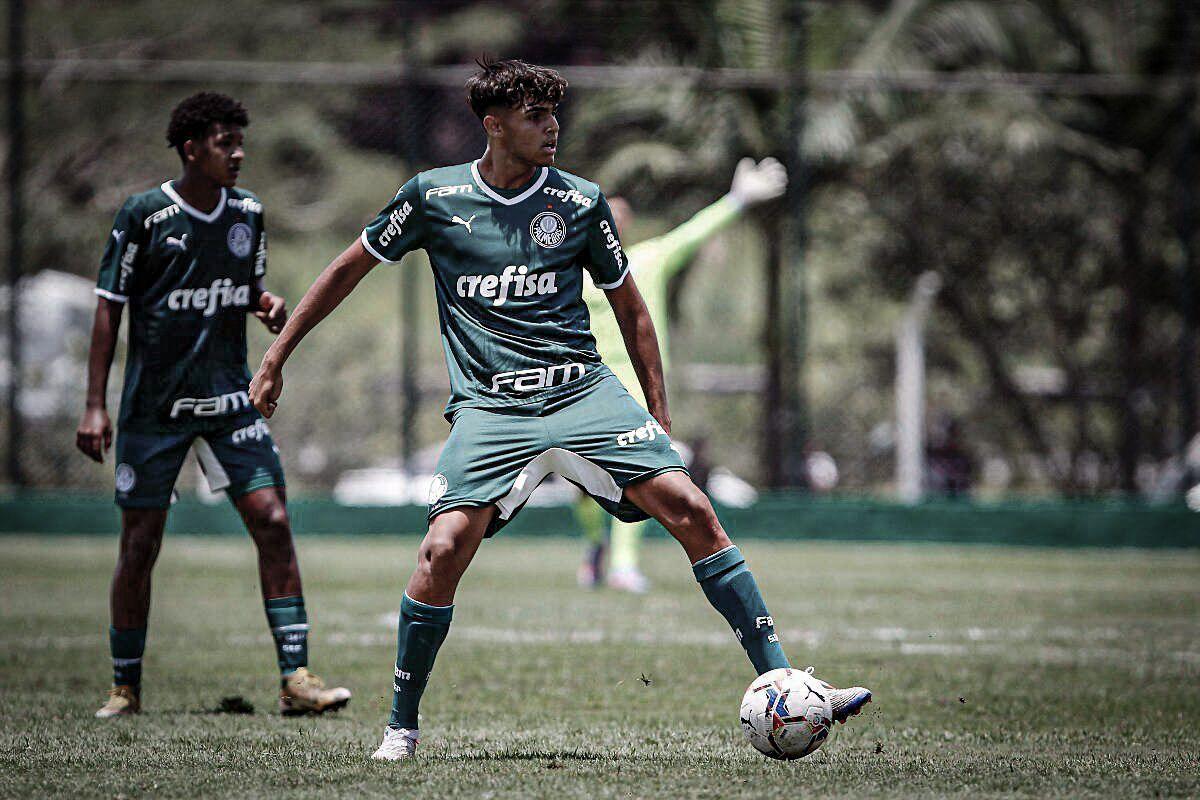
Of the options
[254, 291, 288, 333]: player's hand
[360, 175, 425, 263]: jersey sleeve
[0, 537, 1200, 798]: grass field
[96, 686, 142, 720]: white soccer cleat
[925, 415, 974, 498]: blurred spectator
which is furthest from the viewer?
[925, 415, 974, 498]: blurred spectator

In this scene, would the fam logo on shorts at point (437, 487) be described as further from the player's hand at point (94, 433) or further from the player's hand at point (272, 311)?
the player's hand at point (94, 433)

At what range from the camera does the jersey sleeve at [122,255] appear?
250 inches

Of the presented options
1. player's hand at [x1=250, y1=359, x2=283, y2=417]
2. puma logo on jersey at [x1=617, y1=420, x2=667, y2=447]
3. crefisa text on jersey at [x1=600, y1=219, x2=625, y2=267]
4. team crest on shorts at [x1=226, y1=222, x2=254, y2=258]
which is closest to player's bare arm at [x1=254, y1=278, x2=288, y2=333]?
team crest on shorts at [x1=226, y1=222, x2=254, y2=258]

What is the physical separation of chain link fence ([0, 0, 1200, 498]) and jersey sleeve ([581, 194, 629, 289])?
882 centimetres

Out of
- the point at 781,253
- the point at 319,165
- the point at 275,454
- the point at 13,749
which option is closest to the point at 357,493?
the point at 781,253

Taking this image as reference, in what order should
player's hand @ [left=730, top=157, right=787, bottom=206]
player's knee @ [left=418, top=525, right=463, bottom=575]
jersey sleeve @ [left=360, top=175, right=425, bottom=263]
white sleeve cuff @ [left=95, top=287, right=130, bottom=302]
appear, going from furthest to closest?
player's hand @ [left=730, top=157, right=787, bottom=206]
white sleeve cuff @ [left=95, top=287, right=130, bottom=302]
jersey sleeve @ [left=360, top=175, right=425, bottom=263]
player's knee @ [left=418, top=525, right=463, bottom=575]

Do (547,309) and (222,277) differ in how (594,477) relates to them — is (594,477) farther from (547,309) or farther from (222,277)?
(222,277)

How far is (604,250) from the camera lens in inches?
212

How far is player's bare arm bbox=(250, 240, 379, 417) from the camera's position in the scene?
5340 mm

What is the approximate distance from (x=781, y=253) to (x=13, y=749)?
1102cm

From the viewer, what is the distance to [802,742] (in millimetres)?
4973

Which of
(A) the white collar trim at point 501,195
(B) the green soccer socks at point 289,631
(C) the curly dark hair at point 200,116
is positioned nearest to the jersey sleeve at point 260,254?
(C) the curly dark hair at point 200,116

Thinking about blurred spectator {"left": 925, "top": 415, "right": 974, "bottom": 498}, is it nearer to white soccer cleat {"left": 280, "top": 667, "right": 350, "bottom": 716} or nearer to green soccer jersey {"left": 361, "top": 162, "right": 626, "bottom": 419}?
white soccer cleat {"left": 280, "top": 667, "right": 350, "bottom": 716}

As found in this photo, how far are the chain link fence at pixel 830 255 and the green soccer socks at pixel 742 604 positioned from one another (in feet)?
30.1
